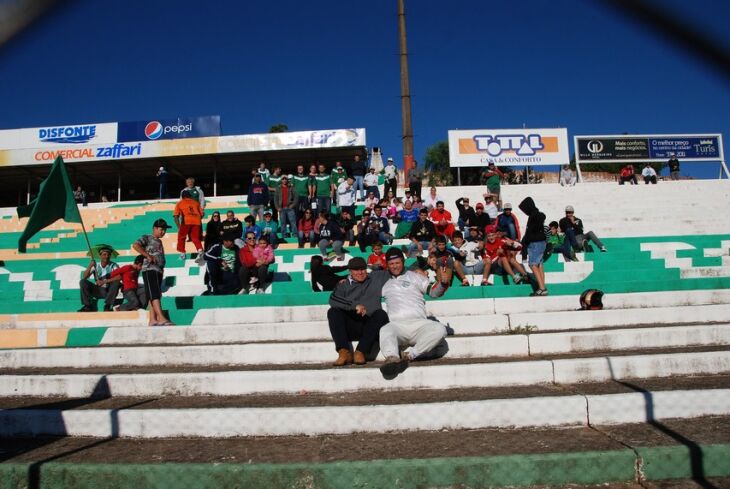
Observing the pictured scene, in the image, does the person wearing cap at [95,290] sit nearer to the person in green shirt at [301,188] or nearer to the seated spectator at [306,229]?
the seated spectator at [306,229]

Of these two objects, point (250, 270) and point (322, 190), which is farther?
point (322, 190)

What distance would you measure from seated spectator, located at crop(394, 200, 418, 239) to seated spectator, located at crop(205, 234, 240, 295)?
140 inches

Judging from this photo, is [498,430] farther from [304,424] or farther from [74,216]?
[74,216]

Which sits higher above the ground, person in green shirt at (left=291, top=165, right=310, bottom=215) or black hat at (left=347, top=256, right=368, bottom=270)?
person in green shirt at (left=291, top=165, right=310, bottom=215)

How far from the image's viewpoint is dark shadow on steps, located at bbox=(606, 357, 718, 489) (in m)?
3.38

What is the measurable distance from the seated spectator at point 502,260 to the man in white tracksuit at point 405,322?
2.49m

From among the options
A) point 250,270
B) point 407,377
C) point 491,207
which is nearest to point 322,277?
point 250,270

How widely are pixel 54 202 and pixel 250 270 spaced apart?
289 cm

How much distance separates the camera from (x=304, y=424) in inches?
164

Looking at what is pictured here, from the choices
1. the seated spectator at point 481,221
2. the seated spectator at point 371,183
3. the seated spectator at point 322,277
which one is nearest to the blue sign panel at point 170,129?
the seated spectator at point 371,183

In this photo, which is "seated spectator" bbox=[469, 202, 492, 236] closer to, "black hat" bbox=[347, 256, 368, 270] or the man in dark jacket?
the man in dark jacket

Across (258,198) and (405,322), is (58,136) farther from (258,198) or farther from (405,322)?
(405,322)

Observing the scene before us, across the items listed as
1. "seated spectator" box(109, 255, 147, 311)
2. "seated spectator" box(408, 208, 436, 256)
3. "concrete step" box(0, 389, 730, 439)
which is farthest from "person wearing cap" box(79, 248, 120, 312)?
"seated spectator" box(408, 208, 436, 256)

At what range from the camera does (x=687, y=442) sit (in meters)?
3.58
